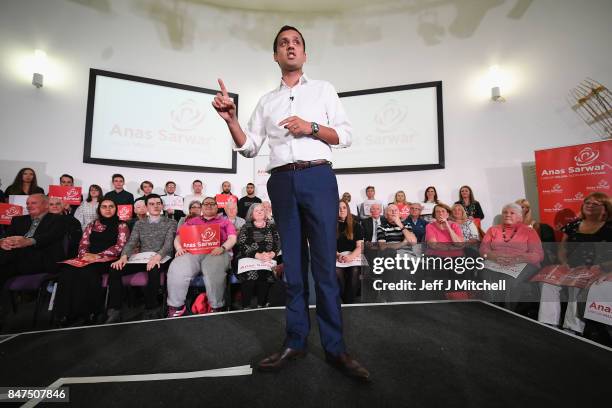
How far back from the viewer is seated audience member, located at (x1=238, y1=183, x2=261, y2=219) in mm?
5047

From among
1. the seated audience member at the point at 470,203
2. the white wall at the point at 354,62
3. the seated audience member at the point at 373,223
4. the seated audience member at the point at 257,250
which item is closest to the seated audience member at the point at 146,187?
the white wall at the point at 354,62

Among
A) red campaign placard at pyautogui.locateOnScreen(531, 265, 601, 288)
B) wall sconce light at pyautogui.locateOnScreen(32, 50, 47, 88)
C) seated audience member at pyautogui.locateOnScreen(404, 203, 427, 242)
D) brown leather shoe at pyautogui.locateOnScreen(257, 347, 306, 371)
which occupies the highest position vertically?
wall sconce light at pyautogui.locateOnScreen(32, 50, 47, 88)

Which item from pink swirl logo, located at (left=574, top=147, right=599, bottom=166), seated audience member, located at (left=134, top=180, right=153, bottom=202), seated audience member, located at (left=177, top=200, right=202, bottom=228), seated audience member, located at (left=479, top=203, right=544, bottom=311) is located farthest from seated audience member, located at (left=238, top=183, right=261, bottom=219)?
pink swirl logo, located at (left=574, top=147, right=599, bottom=166)

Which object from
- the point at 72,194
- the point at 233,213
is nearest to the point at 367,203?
the point at 233,213

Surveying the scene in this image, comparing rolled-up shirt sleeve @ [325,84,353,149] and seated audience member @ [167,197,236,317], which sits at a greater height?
rolled-up shirt sleeve @ [325,84,353,149]

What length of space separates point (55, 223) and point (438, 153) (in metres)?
5.63

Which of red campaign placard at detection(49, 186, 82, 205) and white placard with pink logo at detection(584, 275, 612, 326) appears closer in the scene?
white placard with pink logo at detection(584, 275, 612, 326)

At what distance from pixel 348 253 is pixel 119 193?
393 centimetres

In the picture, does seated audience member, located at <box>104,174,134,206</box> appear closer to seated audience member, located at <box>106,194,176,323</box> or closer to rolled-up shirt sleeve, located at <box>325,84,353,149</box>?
seated audience member, located at <box>106,194,176,323</box>

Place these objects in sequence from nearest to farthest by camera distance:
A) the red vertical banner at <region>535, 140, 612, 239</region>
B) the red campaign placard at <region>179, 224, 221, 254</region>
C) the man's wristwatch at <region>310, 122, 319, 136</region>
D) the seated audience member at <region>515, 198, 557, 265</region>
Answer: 1. the man's wristwatch at <region>310, 122, 319, 136</region>
2. the seated audience member at <region>515, 198, 557, 265</region>
3. the red campaign placard at <region>179, 224, 221, 254</region>
4. the red vertical banner at <region>535, 140, 612, 239</region>

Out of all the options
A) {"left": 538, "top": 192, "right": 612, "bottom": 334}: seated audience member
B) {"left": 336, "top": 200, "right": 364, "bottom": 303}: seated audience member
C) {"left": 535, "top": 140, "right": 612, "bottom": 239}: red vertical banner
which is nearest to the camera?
{"left": 538, "top": 192, "right": 612, "bottom": 334}: seated audience member

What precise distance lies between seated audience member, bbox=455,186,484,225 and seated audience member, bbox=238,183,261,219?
140 inches

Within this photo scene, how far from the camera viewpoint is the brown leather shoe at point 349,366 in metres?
1.20

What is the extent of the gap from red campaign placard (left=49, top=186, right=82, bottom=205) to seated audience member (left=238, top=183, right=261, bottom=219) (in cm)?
236
